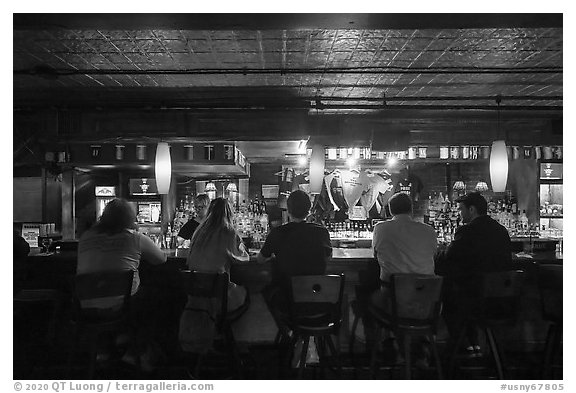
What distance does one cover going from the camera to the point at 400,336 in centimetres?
368

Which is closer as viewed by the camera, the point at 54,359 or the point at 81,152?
the point at 54,359

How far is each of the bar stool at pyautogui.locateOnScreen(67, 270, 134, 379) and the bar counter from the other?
38.3 inches

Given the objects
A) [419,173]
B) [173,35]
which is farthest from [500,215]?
[173,35]

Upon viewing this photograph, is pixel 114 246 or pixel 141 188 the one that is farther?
pixel 141 188

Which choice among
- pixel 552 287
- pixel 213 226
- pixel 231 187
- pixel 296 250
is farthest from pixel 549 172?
pixel 213 226

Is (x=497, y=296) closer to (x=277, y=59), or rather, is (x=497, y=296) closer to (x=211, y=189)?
(x=277, y=59)

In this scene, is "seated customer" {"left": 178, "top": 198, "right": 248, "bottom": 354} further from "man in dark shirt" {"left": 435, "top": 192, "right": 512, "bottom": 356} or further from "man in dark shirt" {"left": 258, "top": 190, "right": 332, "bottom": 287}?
"man in dark shirt" {"left": 435, "top": 192, "right": 512, "bottom": 356}

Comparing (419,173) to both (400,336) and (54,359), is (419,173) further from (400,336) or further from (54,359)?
(54,359)

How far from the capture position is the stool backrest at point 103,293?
133 inches

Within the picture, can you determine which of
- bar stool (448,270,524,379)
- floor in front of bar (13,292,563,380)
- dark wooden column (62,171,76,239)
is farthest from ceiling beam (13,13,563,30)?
dark wooden column (62,171,76,239)

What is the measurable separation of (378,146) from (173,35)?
3372 millimetres

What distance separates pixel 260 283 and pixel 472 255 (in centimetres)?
204

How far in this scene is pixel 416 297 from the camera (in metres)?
3.49
